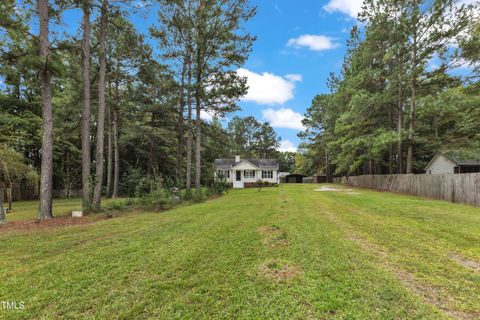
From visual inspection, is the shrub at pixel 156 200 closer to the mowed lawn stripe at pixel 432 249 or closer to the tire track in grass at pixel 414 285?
the mowed lawn stripe at pixel 432 249

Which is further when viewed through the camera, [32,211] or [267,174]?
[267,174]

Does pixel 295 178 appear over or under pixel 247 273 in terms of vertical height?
under

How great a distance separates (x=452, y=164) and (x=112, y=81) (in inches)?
1101

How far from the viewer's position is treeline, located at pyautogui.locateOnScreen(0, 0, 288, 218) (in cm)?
807

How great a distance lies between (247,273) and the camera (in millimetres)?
3344

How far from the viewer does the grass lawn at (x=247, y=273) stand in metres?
2.48

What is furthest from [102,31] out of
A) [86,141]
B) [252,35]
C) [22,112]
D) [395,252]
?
[22,112]

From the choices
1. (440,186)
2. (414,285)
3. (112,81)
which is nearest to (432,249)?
(414,285)

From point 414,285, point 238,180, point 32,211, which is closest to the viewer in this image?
point 414,285

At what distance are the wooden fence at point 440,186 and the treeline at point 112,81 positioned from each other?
12633 millimetres

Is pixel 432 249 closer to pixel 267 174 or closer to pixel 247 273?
pixel 247 273

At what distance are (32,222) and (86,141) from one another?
3.55 metres

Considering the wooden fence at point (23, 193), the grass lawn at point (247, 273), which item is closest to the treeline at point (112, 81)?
the wooden fence at point (23, 193)

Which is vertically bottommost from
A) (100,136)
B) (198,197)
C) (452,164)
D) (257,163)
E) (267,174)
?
(198,197)
